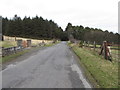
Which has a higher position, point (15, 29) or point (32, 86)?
point (15, 29)

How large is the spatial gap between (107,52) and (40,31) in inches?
4017

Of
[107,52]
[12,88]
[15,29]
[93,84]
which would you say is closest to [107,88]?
[93,84]

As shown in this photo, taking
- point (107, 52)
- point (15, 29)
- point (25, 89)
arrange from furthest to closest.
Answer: point (15, 29), point (107, 52), point (25, 89)

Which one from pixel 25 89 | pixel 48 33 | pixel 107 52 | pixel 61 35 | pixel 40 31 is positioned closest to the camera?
pixel 25 89

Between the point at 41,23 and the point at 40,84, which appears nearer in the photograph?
the point at 40,84

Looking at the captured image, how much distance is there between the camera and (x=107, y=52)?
678 inches

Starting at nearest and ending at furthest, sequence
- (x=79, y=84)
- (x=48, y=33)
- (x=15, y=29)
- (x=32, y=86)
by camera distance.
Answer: (x=32, y=86)
(x=79, y=84)
(x=15, y=29)
(x=48, y=33)

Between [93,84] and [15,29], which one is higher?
[15,29]

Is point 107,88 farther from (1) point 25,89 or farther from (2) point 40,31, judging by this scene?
(2) point 40,31

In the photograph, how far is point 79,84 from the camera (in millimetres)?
8031

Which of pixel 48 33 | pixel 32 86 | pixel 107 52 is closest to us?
pixel 32 86

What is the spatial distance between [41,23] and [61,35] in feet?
145

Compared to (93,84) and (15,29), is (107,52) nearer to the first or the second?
(93,84)

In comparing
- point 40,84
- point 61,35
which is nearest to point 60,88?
point 40,84
